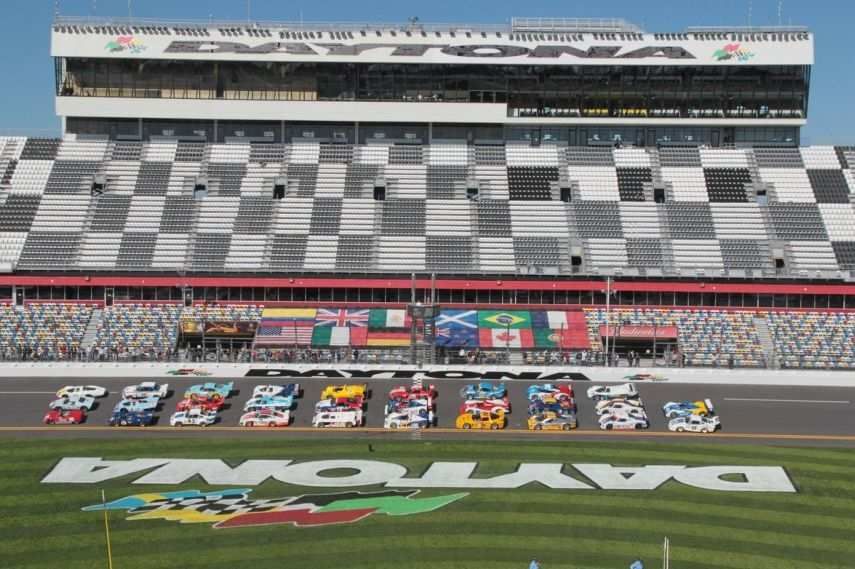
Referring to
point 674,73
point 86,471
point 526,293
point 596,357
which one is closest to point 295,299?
point 526,293

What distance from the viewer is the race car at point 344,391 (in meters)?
64.0

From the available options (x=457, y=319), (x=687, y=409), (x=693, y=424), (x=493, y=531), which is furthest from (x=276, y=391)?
(x=493, y=531)

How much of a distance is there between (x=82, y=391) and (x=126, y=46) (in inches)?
1569

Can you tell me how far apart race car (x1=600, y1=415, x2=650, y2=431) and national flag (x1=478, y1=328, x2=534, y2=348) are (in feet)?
52.7

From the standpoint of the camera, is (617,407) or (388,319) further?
(388,319)

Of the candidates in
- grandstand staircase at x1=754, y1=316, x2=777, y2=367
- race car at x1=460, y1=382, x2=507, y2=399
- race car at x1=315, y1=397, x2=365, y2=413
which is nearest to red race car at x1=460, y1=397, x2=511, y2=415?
race car at x1=460, y1=382, x2=507, y2=399

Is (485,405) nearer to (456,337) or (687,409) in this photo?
(687,409)

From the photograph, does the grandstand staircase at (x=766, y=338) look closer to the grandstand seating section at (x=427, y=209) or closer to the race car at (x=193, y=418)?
the grandstand seating section at (x=427, y=209)

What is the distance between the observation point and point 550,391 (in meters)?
64.6

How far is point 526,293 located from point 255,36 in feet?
112

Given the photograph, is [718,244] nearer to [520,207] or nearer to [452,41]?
[520,207]

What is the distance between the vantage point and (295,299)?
267 feet

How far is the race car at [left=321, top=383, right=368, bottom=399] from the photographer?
2518 inches

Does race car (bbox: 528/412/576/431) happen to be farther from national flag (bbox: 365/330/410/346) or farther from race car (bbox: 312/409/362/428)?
national flag (bbox: 365/330/410/346)
